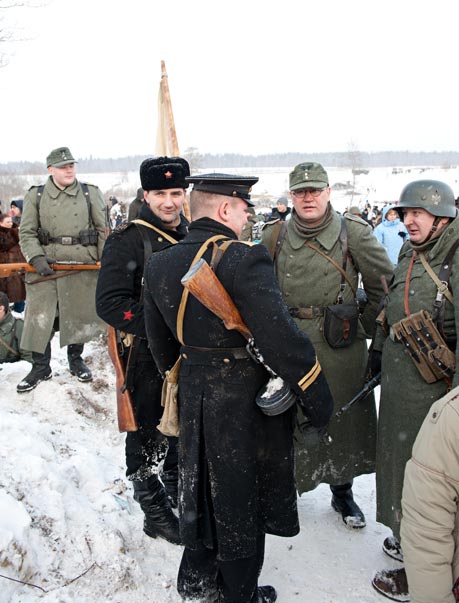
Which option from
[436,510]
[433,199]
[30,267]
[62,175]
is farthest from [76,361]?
[436,510]

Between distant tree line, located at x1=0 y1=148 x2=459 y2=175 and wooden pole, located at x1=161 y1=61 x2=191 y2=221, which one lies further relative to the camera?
distant tree line, located at x1=0 y1=148 x2=459 y2=175

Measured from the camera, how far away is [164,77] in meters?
5.93

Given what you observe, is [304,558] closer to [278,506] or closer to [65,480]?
[278,506]

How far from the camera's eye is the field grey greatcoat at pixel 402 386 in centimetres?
261

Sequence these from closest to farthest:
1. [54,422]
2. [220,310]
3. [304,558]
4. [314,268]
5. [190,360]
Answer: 1. [220,310]
2. [190,360]
3. [304,558]
4. [314,268]
5. [54,422]

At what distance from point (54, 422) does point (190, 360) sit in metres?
2.66

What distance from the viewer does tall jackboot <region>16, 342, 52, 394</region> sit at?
16.2 ft

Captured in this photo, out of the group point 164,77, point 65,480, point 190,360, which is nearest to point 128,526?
point 65,480

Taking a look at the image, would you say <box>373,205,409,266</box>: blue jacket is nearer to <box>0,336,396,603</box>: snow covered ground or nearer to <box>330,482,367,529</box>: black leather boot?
<box>0,336,396,603</box>: snow covered ground

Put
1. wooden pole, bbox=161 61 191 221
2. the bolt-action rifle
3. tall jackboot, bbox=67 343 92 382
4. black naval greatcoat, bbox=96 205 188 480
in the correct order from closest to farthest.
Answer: black naval greatcoat, bbox=96 205 188 480 → the bolt-action rifle → tall jackboot, bbox=67 343 92 382 → wooden pole, bbox=161 61 191 221

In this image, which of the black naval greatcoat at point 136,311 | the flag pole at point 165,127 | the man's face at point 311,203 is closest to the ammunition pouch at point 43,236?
the flag pole at point 165,127

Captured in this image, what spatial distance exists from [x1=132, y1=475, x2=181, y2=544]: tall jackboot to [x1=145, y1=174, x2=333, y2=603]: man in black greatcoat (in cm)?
77

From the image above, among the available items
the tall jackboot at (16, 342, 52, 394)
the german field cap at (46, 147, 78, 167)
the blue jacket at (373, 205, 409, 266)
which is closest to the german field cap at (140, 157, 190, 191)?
the german field cap at (46, 147, 78, 167)

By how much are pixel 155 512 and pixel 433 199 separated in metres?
2.39
